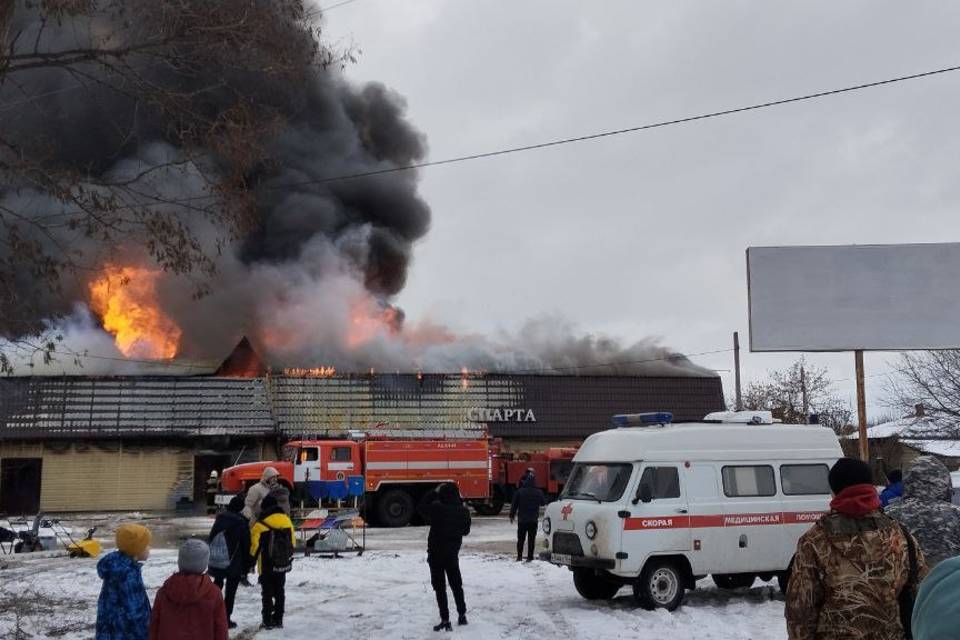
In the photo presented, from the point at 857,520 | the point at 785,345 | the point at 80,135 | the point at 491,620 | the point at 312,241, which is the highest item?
the point at 80,135

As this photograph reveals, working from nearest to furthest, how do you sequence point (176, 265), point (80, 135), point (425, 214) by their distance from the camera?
point (176, 265), point (80, 135), point (425, 214)

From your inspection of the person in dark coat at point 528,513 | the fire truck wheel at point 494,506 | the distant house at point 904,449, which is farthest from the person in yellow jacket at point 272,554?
the distant house at point 904,449

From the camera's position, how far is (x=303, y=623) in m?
9.13

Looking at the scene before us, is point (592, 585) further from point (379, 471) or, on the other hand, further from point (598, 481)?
point (379, 471)

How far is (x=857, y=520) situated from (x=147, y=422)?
27.5 metres

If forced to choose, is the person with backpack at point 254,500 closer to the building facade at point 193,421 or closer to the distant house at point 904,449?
the building facade at point 193,421

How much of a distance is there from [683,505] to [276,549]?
4893 millimetres

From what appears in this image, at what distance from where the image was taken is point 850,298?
14414 millimetres

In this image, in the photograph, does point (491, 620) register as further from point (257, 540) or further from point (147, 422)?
point (147, 422)

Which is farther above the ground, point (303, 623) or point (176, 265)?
point (176, 265)

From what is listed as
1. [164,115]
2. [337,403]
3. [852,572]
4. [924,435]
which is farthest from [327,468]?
[852,572]

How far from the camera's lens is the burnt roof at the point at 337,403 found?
28000 millimetres

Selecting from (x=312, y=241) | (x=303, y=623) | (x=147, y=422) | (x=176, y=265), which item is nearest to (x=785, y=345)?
(x=303, y=623)

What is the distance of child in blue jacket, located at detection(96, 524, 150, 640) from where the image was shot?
528 cm
